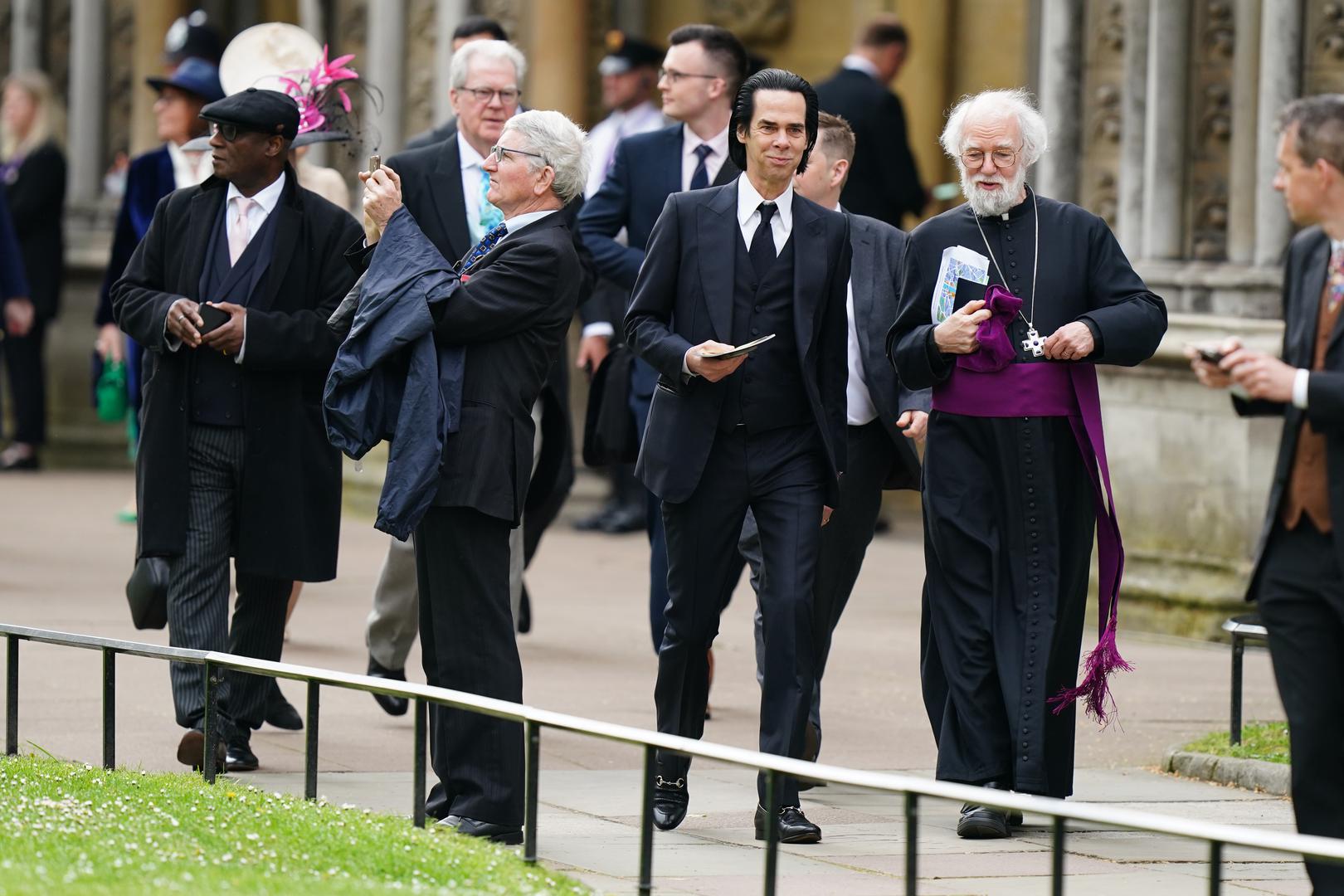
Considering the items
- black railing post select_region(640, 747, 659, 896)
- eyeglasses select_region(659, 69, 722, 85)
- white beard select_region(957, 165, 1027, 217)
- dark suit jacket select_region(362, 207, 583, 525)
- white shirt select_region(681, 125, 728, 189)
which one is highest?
eyeglasses select_region(659, 69, 722, 85)

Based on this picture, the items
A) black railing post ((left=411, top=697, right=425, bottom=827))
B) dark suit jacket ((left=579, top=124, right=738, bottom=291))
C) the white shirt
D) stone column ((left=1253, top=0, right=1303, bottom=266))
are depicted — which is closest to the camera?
black railing post ((left=411, top=697, right=425, bottom=827))

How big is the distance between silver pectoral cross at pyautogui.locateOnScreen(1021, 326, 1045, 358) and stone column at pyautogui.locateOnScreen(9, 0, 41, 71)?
481 inches

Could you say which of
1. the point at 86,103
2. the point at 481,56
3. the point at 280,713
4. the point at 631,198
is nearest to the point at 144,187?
the point at 631,198

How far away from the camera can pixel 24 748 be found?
730 cm

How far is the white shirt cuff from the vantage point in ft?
16.9

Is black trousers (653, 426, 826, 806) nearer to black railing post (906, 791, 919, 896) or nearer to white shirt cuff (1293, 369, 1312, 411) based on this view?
black railing post (906, 791, 919, 896)

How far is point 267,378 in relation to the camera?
7.42m

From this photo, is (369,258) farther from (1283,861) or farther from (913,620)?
(913,620)

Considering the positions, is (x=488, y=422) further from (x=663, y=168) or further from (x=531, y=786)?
(x=663, y=168)

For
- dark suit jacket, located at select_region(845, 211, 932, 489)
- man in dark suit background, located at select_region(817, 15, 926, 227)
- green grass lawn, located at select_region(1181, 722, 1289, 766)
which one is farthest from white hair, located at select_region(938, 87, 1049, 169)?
man in dark suit background, located at select_region(817, 15, 926, 227)

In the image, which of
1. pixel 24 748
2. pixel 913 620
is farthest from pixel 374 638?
pixel 913 620

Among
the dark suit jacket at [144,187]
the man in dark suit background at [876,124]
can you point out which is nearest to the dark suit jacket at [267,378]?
the dark suit jacket at [144,187]

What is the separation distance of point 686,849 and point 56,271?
11.5 meters

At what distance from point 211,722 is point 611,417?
Answer: 8.07 ft
